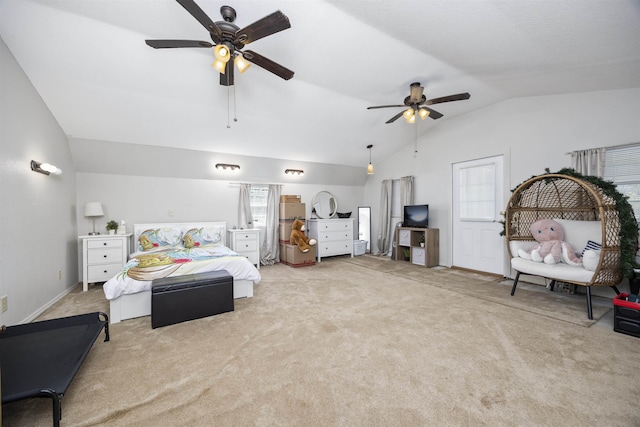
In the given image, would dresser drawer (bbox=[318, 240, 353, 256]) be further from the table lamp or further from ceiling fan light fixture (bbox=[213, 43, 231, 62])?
ceiling fan light fixture (bbox=[213, 43, 231, 62])

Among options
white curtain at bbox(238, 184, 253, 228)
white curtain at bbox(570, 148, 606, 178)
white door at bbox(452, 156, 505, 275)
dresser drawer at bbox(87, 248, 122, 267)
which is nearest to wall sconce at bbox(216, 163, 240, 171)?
white curtain at bbox(238, 184, 253, 228)

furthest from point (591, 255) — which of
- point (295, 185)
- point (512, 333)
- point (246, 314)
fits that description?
point (295, 185)

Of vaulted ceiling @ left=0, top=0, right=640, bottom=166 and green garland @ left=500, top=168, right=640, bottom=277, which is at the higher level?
vaulted ceiling @ left=0, top=0, right=640, bottom=166

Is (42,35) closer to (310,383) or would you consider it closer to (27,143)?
(27,143)

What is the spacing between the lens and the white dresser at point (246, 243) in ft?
17.0

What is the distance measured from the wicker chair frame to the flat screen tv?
168cm

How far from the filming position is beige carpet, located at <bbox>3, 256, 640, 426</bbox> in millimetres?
→ 1553

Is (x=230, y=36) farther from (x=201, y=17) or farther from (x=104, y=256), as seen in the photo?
(x=104, y=256)

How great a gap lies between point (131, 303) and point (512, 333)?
414cm

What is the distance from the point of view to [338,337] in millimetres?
2475

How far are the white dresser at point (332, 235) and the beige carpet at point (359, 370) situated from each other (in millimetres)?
2844

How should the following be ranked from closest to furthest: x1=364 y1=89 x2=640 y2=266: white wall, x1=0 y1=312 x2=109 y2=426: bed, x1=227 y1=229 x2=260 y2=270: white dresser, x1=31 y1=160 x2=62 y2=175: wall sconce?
x1=0 y1=312 x2=109 y2=426: bed → x1=31 y1=160 x2=62 y2=175: wall sconce → x1=364 y1=89 x2=640 y2=266: white wall → x1=227 y1=229 x2=260 y2=270: white dresser

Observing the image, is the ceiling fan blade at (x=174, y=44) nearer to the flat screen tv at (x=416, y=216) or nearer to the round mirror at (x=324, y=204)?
the round mirror at (x=324, y=204)

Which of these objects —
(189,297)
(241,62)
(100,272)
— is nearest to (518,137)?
(241,62)
